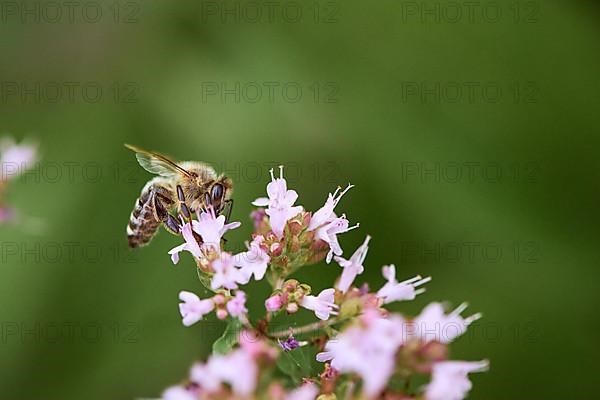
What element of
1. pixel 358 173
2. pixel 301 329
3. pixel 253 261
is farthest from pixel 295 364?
pixel 358 173

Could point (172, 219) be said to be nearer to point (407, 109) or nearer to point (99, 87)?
point (407, 109)

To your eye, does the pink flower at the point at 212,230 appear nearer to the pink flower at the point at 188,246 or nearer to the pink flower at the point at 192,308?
the pink flower at the point at 188,246

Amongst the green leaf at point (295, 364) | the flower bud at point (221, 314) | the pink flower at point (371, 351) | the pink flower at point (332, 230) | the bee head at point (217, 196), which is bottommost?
the pink flower at point (371, 351)

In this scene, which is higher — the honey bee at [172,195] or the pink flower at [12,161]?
the pink flower at [12,161]

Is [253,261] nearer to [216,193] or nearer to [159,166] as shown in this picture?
[216,193]

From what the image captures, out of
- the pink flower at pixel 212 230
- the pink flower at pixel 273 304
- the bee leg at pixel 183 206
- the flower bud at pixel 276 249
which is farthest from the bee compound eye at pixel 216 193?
the pink flower at pixel 273 304

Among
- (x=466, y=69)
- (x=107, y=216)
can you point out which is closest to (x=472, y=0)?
(x=466, y=69)

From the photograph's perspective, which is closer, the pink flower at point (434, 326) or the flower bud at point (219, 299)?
the pink flower at point (434, 326)

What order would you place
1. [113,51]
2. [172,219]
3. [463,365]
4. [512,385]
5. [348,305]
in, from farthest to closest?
1. [113,51]
2. [512,385]
3. [172,219]
4. [348,305]
5. [463,365]
